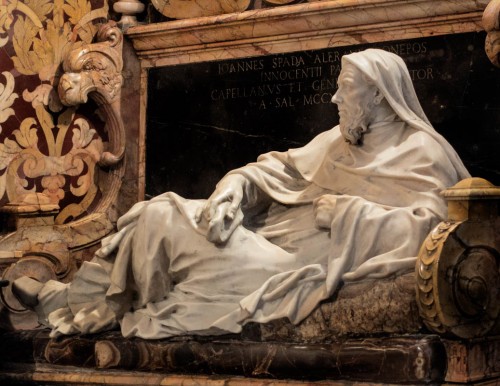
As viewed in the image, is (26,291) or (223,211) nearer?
(223,211)

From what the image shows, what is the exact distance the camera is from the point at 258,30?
26.9ft

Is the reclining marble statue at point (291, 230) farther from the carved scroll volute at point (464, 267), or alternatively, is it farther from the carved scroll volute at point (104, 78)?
the carved scroll volute at point (104, 78)

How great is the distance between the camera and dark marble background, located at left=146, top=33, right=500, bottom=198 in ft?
24.3

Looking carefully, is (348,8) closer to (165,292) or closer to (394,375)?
(165,292)

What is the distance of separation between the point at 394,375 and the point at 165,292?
133cm

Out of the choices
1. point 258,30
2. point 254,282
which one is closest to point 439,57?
point 258,30

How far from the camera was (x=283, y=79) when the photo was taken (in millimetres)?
8148

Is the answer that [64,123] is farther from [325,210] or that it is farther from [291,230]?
[325,210]

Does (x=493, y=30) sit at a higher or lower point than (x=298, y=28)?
lower

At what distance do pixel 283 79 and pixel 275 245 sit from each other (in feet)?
4.77

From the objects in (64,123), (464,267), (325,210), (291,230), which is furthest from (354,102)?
(64,123)

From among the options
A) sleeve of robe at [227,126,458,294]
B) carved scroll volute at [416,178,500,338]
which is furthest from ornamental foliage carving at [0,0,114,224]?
carved scroll volute at [416,178,500,338]

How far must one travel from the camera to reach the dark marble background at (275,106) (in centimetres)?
740

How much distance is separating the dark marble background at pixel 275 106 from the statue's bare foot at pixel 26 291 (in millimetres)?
1132
